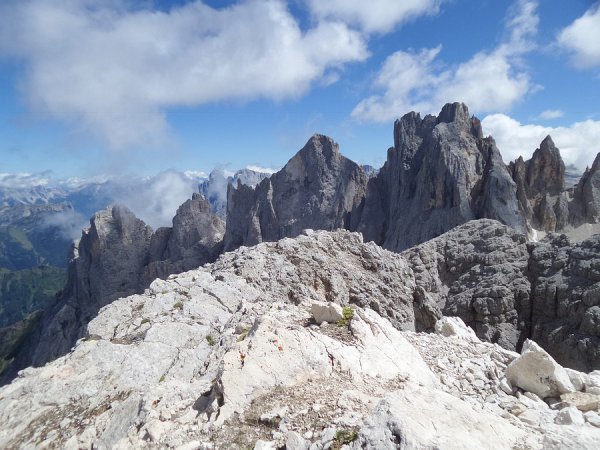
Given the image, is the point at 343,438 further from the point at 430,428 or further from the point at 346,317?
the point at 346,317

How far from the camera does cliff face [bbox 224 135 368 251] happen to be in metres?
113

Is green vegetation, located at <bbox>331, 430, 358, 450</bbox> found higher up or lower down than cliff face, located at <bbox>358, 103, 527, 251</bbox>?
lower down

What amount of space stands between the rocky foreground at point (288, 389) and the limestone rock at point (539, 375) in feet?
0.09

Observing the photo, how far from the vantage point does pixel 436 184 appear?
293ft

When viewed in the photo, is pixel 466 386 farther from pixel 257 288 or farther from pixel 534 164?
pixel 534 164

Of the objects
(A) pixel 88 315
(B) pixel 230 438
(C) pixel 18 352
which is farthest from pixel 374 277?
(C) pixel 18 352

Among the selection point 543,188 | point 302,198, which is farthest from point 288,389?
point 302,198

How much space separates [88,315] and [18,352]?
27.0 metres

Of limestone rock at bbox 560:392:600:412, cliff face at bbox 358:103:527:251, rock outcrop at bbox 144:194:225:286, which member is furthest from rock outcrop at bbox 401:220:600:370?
rock outcrop at bbox 144:194:225:286

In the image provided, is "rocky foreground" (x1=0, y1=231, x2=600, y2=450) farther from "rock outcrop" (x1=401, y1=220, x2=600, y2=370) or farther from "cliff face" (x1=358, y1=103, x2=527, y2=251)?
"cliff face" (x1=358, y1=103, x2=527, y2=251)

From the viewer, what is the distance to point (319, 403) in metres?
8.52

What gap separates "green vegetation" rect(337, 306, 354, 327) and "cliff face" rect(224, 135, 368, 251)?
96988 millimetres

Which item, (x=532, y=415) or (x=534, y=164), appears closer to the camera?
(x=532, y=415)

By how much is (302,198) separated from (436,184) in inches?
1601
